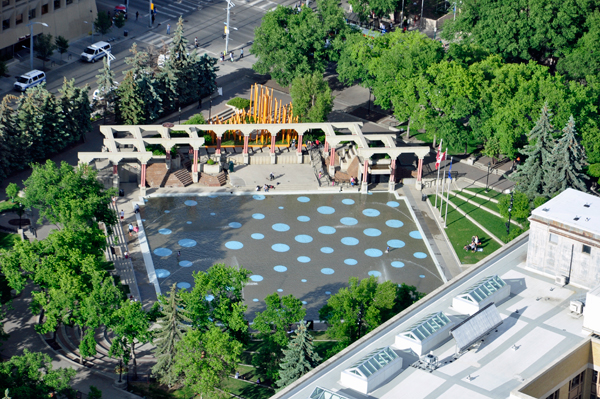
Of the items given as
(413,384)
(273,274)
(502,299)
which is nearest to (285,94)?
(273,274)

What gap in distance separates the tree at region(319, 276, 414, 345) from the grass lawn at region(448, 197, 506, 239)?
24.7 m

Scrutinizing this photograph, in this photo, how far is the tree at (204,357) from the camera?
2768 inches

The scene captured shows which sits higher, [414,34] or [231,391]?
[414,34]

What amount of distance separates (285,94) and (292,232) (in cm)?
3163

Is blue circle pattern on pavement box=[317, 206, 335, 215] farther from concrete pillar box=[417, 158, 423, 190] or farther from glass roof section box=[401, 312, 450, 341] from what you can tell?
glass roof section box=[401, 312, 450, 341]

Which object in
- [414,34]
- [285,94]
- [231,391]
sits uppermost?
[414,34]

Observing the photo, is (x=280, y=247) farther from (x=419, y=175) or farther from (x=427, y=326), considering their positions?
(x=427, y=326)

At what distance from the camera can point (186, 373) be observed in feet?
231

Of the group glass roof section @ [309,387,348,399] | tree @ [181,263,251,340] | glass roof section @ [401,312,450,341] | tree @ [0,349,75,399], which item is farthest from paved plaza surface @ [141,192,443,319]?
glass roof section @ [309,387,348,399]

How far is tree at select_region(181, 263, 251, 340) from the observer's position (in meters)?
73.2

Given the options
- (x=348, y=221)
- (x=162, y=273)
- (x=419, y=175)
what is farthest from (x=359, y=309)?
(x=419, y=175)

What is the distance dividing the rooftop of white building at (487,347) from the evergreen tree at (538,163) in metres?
24.4

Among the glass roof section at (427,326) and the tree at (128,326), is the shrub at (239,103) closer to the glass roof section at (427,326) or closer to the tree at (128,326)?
the tree at (128,326)

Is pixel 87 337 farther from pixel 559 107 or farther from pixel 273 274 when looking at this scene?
pixel 559 107
